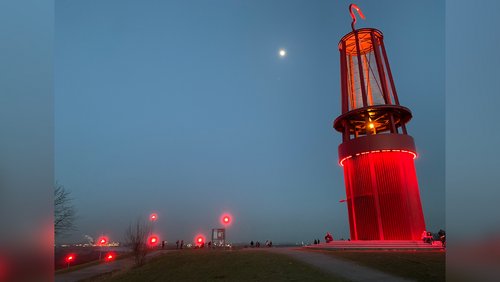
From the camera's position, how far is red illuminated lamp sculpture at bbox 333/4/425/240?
3456 centimetres

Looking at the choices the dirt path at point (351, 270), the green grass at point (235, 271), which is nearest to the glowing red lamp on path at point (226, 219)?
the green grass at point (235, 271)

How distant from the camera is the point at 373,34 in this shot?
42.7 m

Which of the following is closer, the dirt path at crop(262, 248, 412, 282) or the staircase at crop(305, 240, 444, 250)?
the dirt path at crop(262, 248, 412, 282)

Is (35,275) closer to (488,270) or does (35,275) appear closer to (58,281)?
(488,270)

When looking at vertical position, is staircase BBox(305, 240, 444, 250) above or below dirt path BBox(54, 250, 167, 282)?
above

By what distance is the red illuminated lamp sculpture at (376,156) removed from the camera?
34562mm

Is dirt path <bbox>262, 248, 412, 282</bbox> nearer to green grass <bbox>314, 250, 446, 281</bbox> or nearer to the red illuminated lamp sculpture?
green grass <bbox>314, 250, 446, 281</bbox>

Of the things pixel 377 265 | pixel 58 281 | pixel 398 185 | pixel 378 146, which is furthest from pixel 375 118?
pixel 58 281

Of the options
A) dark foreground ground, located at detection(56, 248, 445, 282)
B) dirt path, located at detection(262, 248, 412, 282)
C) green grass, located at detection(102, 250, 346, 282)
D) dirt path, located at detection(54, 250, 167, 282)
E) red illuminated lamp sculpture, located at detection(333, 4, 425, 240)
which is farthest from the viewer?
red illuminated lamp sculpture, located at detection(333, 4, 425, 240)

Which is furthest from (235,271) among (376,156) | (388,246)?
(376,156)

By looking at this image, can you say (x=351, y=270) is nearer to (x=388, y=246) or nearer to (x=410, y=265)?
(x=410, y=265)

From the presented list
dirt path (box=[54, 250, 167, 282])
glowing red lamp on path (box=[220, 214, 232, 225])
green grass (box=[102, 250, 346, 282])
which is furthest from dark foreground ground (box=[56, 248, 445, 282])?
glowing red lamp on path (box=[220, 214, 232, 225])

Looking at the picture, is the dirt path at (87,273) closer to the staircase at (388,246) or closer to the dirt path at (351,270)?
the staircase at (388,246)

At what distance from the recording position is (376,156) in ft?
119
